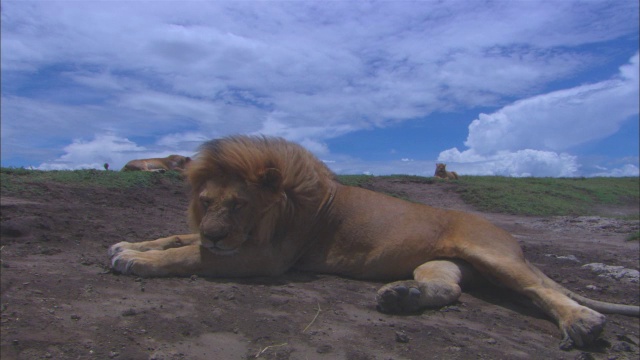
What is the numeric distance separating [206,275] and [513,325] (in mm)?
2572

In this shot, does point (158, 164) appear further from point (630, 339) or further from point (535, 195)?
point (630, 339)

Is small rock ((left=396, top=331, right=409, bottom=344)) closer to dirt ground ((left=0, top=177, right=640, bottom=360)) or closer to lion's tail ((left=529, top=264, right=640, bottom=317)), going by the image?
dirt ground ((left=0, top=177, right=640, bottom=360))

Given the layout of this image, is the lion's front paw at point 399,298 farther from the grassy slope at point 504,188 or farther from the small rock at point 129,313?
the grassy slope at point 504,188

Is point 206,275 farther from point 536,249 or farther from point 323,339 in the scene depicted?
point 536,249

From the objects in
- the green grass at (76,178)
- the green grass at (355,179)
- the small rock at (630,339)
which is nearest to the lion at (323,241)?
the small rock at (630,339)

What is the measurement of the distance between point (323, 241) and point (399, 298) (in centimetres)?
129

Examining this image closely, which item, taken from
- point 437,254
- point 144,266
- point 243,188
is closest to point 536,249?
point 437,254

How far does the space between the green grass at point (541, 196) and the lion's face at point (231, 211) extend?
12691mm

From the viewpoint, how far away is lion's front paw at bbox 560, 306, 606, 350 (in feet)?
13.7

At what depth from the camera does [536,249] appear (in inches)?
346

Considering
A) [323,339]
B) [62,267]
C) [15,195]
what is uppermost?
[15,195]

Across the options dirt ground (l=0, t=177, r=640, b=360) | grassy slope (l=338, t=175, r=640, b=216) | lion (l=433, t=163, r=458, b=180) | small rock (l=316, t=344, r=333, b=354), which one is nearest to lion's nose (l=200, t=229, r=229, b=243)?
dirt ground (l=0, t=177, r=640, b=360)

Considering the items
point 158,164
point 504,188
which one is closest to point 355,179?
point 158,164

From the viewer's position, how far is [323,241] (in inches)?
211
